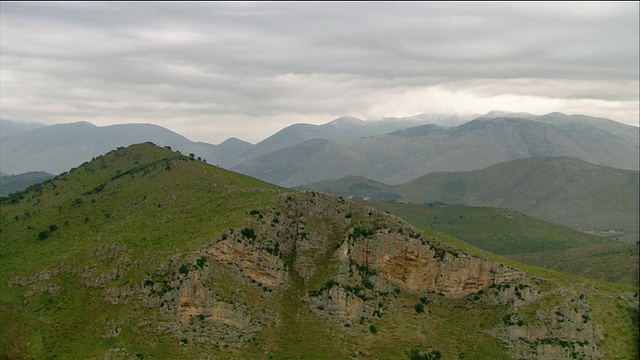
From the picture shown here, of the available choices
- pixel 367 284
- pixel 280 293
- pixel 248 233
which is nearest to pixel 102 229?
pixel 248 233

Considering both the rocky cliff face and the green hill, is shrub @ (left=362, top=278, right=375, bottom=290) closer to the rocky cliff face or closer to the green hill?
the rocky cliff face

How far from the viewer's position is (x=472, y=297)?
348 ft

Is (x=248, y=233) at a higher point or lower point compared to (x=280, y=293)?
higher

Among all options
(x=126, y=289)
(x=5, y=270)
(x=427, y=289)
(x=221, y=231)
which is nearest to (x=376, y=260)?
(x=427, y=289)

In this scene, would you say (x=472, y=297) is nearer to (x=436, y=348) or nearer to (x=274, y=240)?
(x=436, y=348)

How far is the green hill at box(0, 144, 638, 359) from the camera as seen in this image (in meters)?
92.6

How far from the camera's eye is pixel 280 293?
332 feet

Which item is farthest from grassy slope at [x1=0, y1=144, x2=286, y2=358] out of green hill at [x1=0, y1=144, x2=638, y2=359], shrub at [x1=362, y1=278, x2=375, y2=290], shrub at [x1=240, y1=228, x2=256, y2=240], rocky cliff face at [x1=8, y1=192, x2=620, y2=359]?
shrub at [x1=362, y1=278, x2=375, y2=290]

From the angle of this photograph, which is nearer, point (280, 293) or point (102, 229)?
point (280, 293)

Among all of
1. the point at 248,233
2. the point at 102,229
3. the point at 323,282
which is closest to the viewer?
the point at 323,282

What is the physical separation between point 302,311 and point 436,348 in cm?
2265

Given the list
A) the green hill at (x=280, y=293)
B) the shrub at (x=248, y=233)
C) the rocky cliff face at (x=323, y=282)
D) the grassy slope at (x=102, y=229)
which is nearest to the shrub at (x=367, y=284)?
the rocky cliff face at (x=323, y=282)

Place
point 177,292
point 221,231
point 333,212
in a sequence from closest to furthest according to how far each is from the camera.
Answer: point 177,292 < point 221,231 < point 333,212

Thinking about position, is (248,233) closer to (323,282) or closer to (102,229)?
(323,282)
